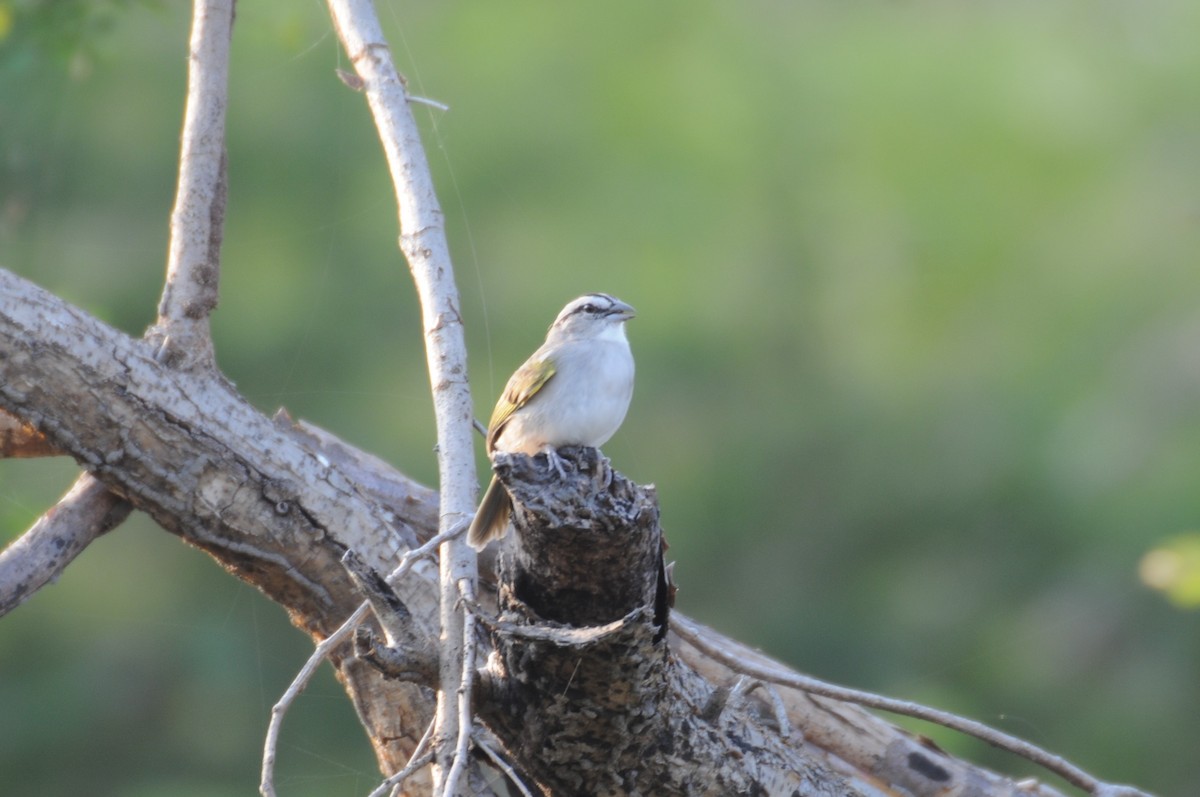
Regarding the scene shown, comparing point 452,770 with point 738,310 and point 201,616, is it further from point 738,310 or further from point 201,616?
point 738,310

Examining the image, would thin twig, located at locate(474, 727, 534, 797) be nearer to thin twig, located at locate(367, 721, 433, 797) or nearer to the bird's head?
thin twig, located at locate(367, 721, 433, 797)

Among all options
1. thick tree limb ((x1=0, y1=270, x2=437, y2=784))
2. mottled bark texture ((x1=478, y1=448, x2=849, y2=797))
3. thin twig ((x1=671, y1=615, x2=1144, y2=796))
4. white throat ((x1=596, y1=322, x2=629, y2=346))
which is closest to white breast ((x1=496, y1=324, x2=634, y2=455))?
white throat ((x1=596, y1=322, x2=629, y2=346))

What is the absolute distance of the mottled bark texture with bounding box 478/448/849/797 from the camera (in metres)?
1.92

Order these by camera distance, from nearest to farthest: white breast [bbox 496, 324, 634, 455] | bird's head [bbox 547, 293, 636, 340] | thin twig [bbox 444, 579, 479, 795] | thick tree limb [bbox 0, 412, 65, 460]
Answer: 1. thin twig [bbox 444, 579, 479, 795]
2. thick tree limb [bbox 0, 412, 65, 460]
3. white breast [bbox 496, 324, 634, 455]
4. bird's head [bbox 547, 293, 636, 340]

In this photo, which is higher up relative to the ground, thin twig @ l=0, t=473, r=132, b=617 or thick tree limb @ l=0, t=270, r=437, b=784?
thick tree limb @ l=0, t=270, r=437, b=784

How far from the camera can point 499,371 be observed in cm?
635

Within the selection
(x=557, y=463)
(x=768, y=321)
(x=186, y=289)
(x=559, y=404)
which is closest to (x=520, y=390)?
(x=559, y=404)

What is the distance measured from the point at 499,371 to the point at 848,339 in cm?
304

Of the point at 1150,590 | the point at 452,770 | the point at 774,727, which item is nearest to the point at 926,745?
the point at 774,727

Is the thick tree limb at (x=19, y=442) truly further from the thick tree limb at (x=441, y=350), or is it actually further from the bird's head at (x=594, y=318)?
the bird's head at (x=594, y=318)

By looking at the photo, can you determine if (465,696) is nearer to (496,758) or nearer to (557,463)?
(496,758)

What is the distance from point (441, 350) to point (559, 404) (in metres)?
0.78

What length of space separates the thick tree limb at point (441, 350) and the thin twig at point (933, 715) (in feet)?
2.49

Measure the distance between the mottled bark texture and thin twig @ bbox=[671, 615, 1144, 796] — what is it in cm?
30
